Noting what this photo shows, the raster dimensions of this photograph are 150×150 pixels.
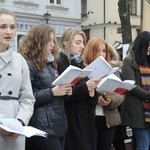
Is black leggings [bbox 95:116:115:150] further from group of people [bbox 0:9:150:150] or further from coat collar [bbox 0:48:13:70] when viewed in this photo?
coat collar [bbox 0:48:13:70]

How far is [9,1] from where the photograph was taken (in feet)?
74.5

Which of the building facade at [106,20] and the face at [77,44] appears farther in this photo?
the building facade at [106,20]

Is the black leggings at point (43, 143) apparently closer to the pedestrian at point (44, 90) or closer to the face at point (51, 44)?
the pedestrian at point (44, 90)

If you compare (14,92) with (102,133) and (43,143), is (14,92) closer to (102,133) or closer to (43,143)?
(43,143)

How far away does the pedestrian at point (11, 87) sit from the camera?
10.6 feet

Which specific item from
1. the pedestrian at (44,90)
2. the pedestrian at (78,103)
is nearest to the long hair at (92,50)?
the pedestrian at (78,103)

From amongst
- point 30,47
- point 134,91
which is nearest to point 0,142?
point 30,47

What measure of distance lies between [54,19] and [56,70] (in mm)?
20788

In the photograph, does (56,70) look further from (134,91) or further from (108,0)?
(108,0)

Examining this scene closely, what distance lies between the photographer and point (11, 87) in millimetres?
3252

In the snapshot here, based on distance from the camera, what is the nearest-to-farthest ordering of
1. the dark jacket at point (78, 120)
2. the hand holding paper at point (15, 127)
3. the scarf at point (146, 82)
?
the hand holding paper at point (15, 127), the dark jacket at point (78, 120), the scarf at point (146, 82)

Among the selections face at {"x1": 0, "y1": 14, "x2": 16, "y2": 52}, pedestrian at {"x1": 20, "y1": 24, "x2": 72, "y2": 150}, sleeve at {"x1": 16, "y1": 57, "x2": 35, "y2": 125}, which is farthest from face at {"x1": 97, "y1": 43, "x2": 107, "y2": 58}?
face at {"x1": 0, "y1": 14, "x2": 16, "y2": 52}

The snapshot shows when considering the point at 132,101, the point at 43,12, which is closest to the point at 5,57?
the point at 132,101

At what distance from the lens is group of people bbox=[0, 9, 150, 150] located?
3.30 meters
